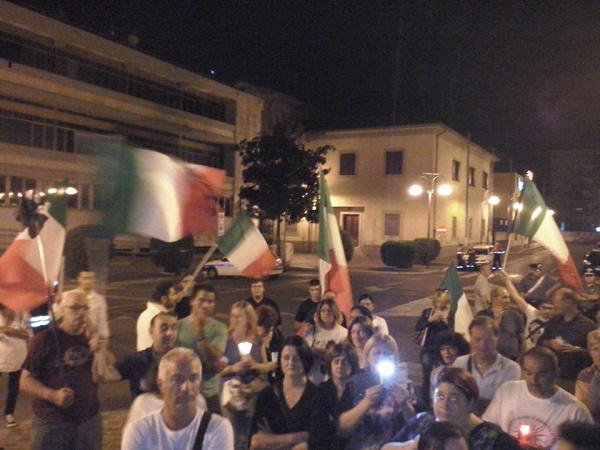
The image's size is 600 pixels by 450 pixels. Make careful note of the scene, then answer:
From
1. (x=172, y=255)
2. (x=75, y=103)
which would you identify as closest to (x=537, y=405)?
Answer: (x=172, y=255)

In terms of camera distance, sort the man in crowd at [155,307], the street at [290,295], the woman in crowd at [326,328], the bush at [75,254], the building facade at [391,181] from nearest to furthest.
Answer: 1. the man in crowd at [155,307]
2. the woman in crowd at [326,328]
3. the street at [290,295]
4. the bush at [75,254]
5. the building facade at [391,181]

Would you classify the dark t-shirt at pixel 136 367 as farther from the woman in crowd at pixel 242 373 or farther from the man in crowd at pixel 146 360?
the woman in crowd at pixel 242 373

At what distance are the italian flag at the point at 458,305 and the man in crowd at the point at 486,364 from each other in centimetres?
220

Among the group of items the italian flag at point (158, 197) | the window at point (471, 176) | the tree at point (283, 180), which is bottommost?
the italian flag at point (158, 197)

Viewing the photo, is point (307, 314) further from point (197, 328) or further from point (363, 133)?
point (363, 133)

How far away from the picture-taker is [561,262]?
23.1 feet

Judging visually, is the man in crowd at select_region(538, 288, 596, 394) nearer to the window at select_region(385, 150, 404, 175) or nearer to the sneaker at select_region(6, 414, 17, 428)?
the sneaker at select_region(6, 414, 17, 428)

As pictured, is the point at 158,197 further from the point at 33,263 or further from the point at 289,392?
the point at 289,392

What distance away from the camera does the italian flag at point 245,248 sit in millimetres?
6176

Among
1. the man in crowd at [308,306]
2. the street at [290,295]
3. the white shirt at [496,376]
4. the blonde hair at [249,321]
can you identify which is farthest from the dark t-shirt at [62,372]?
the man in crowd at [308,306]

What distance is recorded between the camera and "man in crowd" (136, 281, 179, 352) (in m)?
5.15

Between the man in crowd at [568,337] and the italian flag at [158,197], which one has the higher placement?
the italian flag at [158,197]

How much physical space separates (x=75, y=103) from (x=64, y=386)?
29028 millimetres

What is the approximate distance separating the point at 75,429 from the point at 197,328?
1.28 metres
